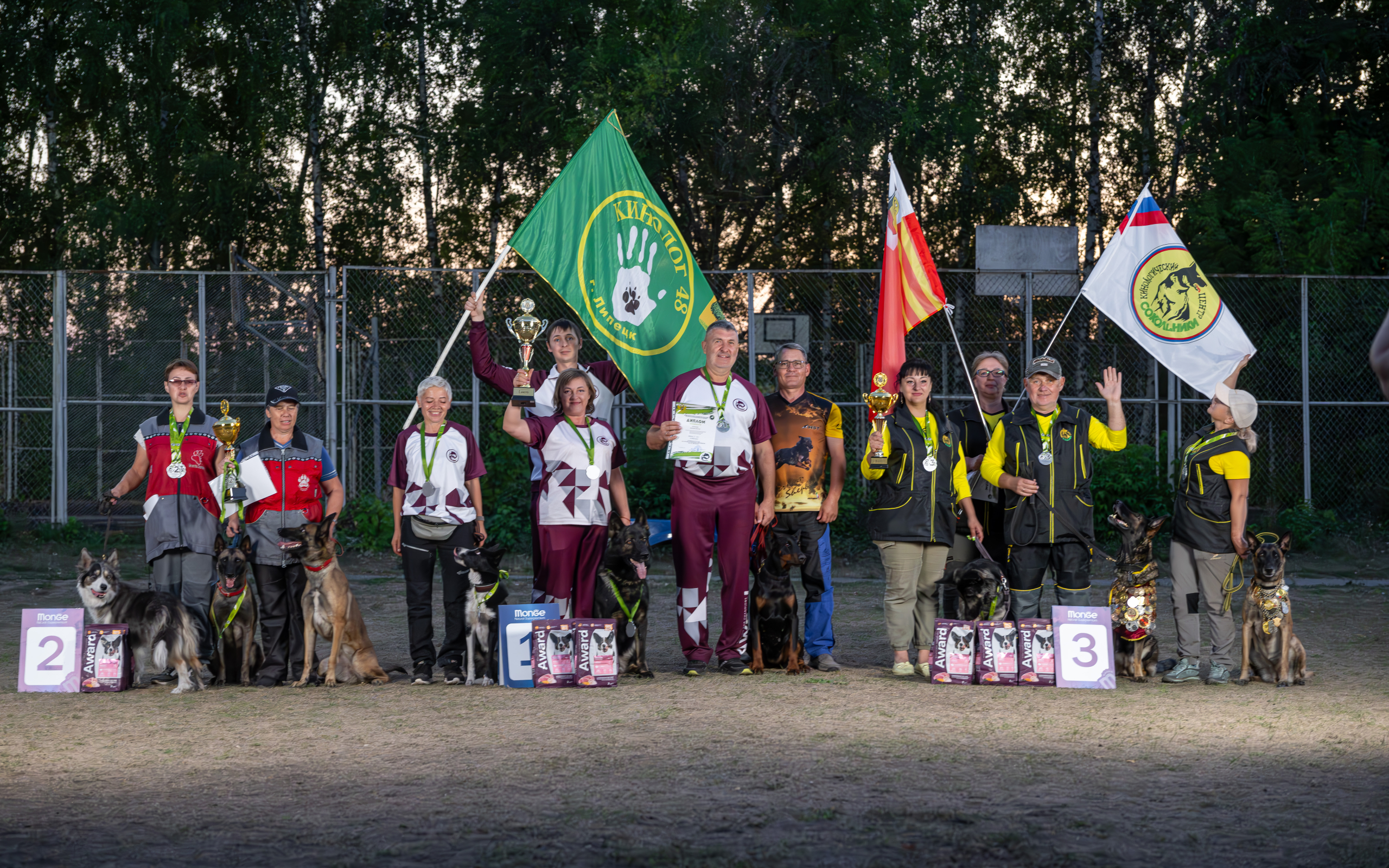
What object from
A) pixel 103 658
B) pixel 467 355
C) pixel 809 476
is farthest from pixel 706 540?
pixel 467 355

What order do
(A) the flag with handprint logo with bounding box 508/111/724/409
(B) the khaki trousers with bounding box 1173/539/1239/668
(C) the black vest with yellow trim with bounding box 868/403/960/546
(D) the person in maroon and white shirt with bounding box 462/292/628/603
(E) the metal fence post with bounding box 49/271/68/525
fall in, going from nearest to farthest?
(B) the khaki trousers with bounding box 1173/539/1239/668
(C) the black vest with yellow trim with bounding box 868/403/960/546
(D) the person in maroon and white shirt with bounding box 462/292/628/603
(A) the flag with handprint logo with bounding box 508/111/724/409
(E) the metal fence post with bounding box 49/271/68/525

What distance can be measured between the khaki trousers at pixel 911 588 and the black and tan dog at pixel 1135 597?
992 millimetres

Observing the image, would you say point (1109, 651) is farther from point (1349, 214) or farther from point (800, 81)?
point (800, 81)

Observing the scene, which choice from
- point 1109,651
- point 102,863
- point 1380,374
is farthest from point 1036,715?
point 1380,374

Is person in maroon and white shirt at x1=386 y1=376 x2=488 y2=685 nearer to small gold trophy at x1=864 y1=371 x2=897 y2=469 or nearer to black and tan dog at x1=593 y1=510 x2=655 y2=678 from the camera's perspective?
black and tan dog at x1=593 y1=510 x2=655 y2=678

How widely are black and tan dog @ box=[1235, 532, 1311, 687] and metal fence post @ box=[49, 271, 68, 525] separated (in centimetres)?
1220

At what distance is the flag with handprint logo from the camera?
7.88m

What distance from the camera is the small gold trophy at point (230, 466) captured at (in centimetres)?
709

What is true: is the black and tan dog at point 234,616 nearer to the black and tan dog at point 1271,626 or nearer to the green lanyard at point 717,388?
the green lanyard at point 717,388

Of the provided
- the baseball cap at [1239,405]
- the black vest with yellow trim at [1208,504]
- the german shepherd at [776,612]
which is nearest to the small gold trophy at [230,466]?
the german shepherd at [776,612]

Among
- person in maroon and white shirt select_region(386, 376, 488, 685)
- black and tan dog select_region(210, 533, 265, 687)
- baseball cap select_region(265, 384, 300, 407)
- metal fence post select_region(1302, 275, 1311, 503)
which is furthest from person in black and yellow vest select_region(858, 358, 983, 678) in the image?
metal fence post select_region(1302, 275, 1311, 503)

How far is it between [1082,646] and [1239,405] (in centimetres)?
164

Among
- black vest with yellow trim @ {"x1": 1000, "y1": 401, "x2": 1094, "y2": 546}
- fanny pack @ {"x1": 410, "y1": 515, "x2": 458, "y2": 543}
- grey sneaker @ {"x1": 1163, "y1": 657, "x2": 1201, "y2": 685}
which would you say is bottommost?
grey sneaker @ {"x1": 1163, "y1": 657, "x2": 1201, "y2": 685}

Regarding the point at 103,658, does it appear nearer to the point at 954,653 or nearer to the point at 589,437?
the point at 589,437
